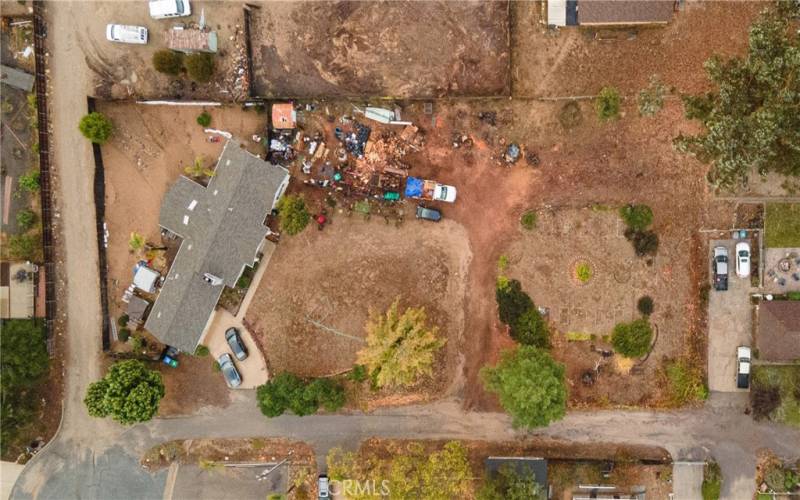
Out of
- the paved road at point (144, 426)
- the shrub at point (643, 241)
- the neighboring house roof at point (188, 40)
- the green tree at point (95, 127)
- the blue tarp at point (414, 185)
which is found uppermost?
the neighboring house roof at point (188, 40)

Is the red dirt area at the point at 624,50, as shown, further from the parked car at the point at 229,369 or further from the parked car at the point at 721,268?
the parked car at the point at 229,369

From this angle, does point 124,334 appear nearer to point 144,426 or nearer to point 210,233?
point 144,426

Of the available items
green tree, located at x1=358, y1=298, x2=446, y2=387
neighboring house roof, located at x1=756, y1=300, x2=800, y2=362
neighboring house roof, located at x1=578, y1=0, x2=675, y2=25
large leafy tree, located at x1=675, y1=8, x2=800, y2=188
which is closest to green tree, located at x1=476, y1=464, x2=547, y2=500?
green tree, located at x1=358, y1=298, x2=446, y2=387

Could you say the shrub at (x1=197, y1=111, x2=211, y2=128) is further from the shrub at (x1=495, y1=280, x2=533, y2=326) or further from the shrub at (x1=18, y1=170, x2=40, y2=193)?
the shrub at (x1=495, y1=280, x2=533, y2=326)

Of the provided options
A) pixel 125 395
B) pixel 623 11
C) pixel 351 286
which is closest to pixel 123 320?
pixel 125 395

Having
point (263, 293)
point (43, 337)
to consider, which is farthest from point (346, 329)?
point (43, 337)

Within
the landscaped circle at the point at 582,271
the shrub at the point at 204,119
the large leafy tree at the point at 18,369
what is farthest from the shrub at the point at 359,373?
the large leafy tree at the point at 18,369
